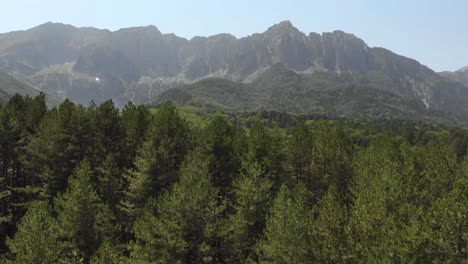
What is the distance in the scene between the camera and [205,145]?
186ft

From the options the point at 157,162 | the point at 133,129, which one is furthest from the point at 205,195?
the point at 133,129

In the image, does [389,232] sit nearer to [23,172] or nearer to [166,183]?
[166,183]

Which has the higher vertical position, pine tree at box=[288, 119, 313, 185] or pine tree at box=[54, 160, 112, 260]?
pine tree at box=[288, 119, 313, 185]

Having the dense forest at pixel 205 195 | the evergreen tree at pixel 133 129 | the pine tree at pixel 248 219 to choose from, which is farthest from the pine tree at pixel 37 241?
the evergreen tree at pixel 133 129

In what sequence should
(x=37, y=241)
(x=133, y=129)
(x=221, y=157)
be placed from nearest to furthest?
(x=37, y=241) < (x=221, y=157) < (x=133, y=129)

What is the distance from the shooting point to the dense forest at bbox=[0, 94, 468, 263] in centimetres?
3528

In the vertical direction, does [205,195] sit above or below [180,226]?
above

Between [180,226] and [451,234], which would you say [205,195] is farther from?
[451,234]

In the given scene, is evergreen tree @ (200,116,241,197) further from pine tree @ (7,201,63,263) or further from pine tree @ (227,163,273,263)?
pine tree @ (7,201,63,263)

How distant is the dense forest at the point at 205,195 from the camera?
3528 centimetres

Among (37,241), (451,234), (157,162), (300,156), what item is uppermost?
(300,156)

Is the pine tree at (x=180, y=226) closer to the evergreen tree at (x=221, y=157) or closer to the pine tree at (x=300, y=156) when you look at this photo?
the evergreen tree at (x=221, y=157)

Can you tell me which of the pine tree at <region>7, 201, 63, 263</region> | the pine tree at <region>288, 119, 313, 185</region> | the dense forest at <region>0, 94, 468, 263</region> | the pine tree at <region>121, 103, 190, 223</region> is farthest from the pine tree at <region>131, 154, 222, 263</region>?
the pine tree at <region>288, 119, 313, 185</region>

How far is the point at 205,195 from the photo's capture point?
145ft
